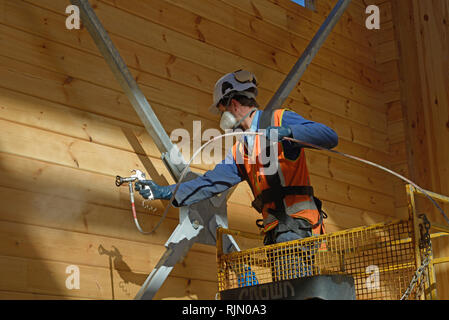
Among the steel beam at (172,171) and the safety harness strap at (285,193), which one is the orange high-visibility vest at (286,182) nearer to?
the safety harness strap at (285,193)

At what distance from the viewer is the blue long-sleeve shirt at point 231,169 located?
8.55 feet

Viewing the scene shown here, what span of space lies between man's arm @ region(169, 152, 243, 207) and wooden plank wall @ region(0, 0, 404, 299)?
0.47 meters

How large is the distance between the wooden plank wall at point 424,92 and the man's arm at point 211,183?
78.0 inches

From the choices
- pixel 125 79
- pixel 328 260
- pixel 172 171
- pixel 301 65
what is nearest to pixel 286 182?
pixel 328 260

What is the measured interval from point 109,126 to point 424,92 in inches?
93.4

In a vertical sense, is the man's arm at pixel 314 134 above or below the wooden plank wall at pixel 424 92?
below

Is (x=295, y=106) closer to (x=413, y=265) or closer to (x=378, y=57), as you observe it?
(x=378, y=57)

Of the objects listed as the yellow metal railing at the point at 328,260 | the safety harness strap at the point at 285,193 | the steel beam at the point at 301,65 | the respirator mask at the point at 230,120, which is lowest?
the yellow metal railing at the point at 328,260

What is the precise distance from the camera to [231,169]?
9.85 ft

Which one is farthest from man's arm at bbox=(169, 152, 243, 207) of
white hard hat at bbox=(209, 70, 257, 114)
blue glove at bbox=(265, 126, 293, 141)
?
blue glove at bbox=(265, 126, 293, 141)

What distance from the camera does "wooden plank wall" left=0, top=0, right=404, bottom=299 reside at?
2984 millimetres

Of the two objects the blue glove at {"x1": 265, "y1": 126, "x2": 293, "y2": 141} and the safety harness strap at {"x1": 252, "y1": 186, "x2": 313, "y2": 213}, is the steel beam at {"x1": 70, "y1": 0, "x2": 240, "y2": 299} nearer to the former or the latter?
the safety harness strap at {"x1": 252, "y1": 186, "x2": 313, "y2": 213}

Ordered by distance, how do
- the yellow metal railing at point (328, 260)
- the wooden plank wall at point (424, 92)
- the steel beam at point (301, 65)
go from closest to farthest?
1. the yellow metal railing at point (328, 260)
2. the steel beam at point (301, 65)
3. the wooden plank wall at point (424, 92)

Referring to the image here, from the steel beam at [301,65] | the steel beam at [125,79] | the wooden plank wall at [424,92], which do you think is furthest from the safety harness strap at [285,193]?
the wooden plank wall at [424,92]
